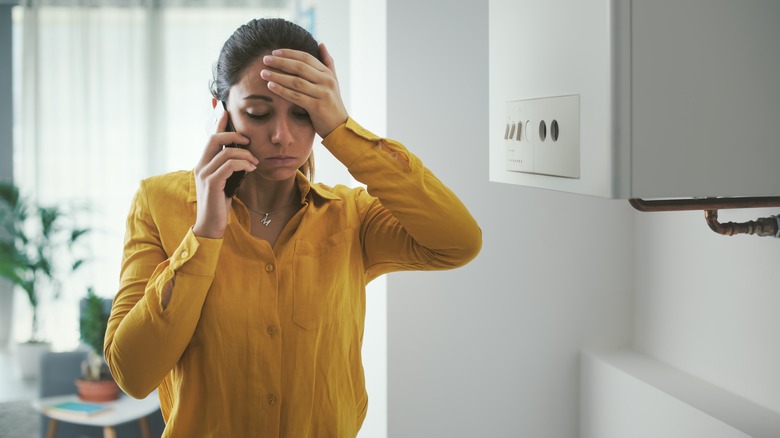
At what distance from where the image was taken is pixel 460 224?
1.16 m

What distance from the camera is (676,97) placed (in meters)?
0.97

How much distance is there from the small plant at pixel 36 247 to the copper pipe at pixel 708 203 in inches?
164

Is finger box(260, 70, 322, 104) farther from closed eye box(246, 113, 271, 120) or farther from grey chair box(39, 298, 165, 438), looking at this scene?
grey chair box(39, 298, 165, 438)

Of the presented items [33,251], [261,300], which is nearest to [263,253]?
[261,300]

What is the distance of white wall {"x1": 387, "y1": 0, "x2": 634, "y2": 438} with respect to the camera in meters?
1.93

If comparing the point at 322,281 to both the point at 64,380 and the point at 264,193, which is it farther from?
the point at 64,380

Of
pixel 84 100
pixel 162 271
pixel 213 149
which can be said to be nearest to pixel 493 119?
pixel 213 149

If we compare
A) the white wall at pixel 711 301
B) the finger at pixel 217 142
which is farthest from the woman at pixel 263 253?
the white wall at pixel 711 301

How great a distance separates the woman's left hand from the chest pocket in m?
0.19

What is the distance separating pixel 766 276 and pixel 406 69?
3.12 ft

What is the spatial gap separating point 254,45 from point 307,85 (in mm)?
130

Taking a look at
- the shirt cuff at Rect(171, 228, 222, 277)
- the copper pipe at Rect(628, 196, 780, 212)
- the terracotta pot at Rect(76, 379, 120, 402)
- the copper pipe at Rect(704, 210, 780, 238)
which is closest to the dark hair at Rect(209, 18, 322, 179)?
the shirt cuff at Rect(171, 228, 222, 277)

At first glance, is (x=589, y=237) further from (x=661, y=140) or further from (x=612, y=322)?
(x=661, y=140)

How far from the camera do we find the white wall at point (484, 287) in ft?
6.32
